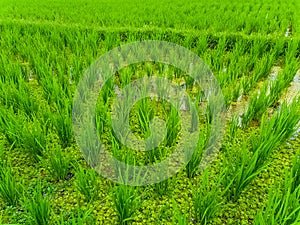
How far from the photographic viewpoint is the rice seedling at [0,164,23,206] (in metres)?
1.23

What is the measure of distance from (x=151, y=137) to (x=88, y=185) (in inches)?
15.3

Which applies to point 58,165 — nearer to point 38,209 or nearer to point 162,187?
point 38,209

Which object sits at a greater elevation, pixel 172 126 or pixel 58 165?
pixel 172 126

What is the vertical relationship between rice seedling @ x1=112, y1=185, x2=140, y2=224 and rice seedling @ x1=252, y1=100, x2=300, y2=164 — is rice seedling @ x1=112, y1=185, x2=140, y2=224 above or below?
below

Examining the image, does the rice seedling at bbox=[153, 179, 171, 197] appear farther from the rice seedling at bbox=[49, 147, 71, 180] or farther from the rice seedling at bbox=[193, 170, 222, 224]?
the rice seedling at bbox=[49, 147, 71, 180]

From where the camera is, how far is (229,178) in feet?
4.34

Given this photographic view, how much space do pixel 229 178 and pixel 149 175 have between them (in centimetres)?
41

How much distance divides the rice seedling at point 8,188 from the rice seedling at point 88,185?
0.92 ft

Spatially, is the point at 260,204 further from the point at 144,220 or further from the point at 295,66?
the point at 295,66

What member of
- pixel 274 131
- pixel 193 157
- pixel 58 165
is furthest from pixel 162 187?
pixel 274 131

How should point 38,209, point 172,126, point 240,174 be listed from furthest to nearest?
point 172,126 → point 240,174 → point 38,209

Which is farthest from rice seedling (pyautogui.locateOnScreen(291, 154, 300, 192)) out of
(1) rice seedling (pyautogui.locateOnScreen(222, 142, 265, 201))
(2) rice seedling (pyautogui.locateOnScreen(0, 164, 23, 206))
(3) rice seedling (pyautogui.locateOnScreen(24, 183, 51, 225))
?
(2) rice seedling (pyautogui.locateOnScreen(0, 164, 23, 206))

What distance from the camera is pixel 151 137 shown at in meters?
1.46

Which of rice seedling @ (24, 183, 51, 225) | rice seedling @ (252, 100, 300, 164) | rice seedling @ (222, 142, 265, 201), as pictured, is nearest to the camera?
rice seedling @ (24, 183, 51, 225)
